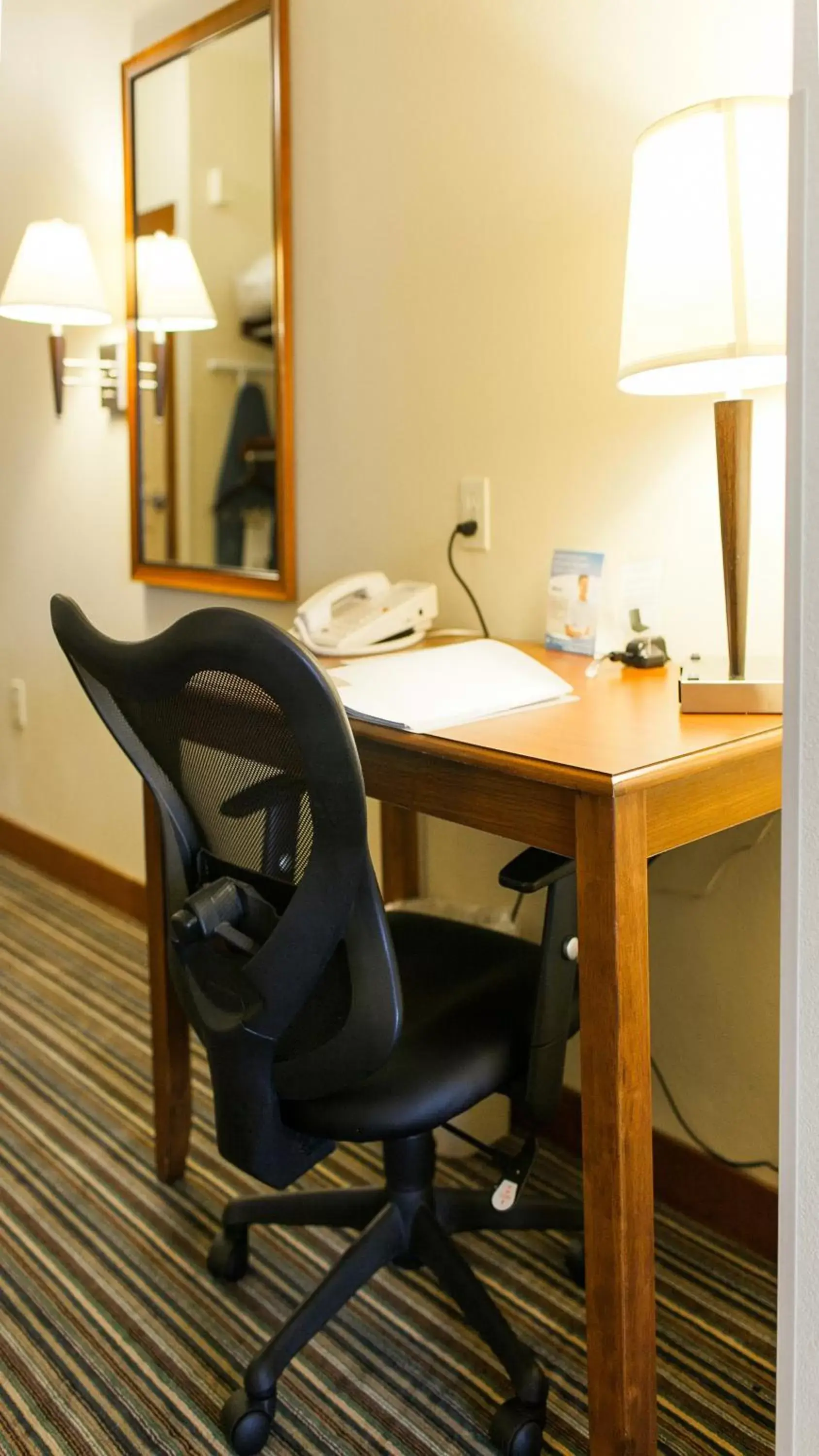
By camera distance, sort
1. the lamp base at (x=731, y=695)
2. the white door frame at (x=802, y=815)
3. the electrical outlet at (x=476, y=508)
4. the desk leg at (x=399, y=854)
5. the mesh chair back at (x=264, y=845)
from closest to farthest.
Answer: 1. the white door frame at (x=802, y=815)
2. the mesh chair back at (x=264, y=845)
3. the lamp base at (x=731, y=695)
4. the electrical outlet at (x=476, y=508)
5. the desk leg at (x=399, y=854)

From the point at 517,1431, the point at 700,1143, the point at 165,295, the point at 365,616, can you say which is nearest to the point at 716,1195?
the point at 700,1143

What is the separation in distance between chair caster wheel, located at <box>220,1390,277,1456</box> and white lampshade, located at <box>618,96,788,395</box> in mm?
1250

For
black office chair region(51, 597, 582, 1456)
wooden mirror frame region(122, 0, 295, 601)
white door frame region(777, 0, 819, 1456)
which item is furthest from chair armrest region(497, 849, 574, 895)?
wooden mirror frame region(122, 0, 295, 601)

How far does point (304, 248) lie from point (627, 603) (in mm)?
1020

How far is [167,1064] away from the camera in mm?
1938

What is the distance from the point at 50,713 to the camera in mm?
3381

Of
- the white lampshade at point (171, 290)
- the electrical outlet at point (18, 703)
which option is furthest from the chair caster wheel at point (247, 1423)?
the electrical outlet at point (18, 703)

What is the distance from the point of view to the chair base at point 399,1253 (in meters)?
1.41

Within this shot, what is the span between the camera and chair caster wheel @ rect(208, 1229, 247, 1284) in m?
1.71

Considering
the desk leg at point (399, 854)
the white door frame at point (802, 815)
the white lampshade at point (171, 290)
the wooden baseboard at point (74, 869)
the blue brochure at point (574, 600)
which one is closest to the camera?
the white door frame at point (802, 815)

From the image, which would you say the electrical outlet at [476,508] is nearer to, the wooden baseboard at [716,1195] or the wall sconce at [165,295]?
the wall sconce at [165,295]

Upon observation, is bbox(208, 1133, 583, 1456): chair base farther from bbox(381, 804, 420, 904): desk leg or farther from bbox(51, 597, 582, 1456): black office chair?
bbox(381, 804, 420, 904): desk leg

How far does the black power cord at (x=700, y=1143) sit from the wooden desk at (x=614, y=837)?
21.9 inches

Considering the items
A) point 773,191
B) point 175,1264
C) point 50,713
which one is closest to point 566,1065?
point 175,1264
